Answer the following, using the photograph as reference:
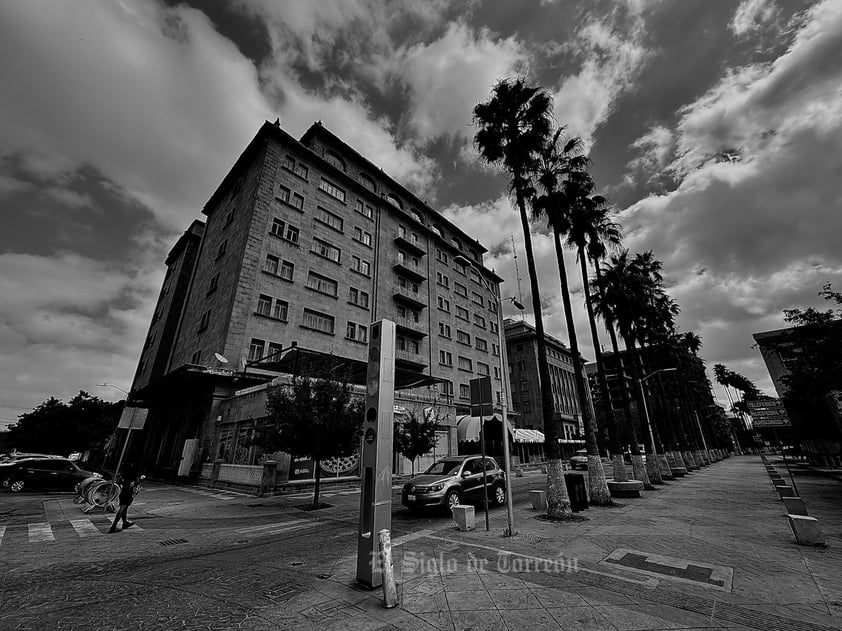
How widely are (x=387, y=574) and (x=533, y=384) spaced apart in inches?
2269

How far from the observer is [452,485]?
37.9ft

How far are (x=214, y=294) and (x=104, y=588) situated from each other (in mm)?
26189

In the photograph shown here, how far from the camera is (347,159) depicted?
122ft

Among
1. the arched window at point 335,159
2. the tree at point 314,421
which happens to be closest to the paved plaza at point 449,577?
the tree at point 314,421

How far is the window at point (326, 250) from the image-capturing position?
99.8 ft

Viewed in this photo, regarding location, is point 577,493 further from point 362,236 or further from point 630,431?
point 362,236

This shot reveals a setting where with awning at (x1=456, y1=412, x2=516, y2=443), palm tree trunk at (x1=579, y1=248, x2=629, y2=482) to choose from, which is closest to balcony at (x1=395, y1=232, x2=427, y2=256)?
awning at (x1=456, y1=412, x2=516, y2=443)

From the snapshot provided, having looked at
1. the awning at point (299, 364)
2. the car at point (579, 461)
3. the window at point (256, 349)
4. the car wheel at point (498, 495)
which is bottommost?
the car wheel at point (498, 495)

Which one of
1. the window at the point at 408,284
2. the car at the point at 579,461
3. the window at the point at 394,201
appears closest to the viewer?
the car at the point at 579,461

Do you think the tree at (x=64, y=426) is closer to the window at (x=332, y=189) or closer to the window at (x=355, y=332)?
the window at (x=355, y=332)

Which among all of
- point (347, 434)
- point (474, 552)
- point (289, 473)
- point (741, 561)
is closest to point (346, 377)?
point (347, 434)

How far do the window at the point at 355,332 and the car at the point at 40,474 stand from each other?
56.9 feet

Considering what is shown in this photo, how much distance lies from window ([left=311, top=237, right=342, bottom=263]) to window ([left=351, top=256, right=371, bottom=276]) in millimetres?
1539

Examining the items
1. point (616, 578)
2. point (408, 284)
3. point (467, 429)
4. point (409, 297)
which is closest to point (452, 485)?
point (616, 578)
